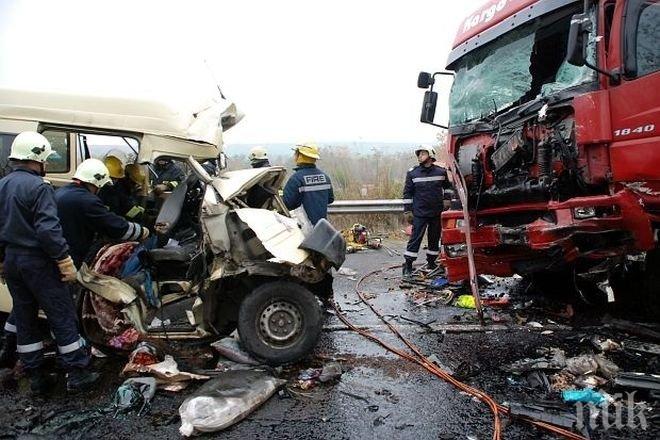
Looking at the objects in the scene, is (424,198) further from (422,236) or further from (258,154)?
(258,154)

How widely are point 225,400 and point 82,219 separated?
1.89 metres

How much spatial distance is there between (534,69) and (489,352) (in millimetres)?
2534

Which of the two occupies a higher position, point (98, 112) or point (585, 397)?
point (98, 112)

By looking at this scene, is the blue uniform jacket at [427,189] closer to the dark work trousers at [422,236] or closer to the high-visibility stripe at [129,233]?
the dark work trousers at [422,236]

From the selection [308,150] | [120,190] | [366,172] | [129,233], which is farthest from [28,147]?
[366,172]

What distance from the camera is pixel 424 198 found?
21.7 feet

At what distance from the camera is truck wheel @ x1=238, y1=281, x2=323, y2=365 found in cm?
367

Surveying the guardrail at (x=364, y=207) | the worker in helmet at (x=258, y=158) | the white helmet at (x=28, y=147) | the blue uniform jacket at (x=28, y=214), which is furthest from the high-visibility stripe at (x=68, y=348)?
the guardrail at (x=364, y=207)

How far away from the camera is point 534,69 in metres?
4.45

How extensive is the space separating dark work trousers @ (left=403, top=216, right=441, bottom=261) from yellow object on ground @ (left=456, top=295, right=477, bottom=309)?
50.9 inches

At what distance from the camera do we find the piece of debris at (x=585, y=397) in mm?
3016

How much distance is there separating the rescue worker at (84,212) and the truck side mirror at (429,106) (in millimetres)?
3560

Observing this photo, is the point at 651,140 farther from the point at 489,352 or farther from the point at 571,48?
the point at 489,352

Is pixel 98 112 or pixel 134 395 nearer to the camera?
pixel 134 395
